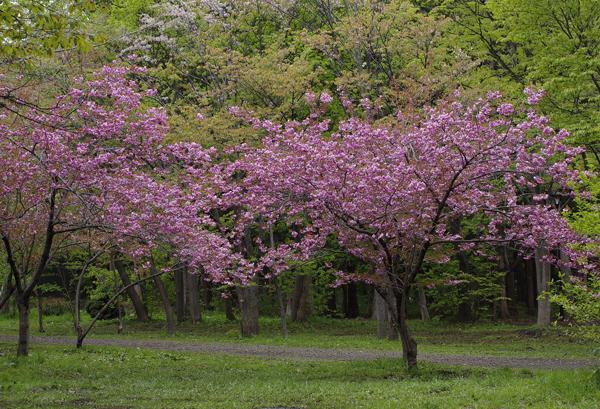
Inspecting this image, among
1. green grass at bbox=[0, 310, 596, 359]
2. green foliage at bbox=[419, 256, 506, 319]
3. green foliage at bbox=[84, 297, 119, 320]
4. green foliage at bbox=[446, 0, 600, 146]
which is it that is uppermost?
green foliage at bbox=[446, 0, 600, 146]

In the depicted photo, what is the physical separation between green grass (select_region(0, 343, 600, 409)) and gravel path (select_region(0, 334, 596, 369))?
1704mm

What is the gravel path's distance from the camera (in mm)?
12188

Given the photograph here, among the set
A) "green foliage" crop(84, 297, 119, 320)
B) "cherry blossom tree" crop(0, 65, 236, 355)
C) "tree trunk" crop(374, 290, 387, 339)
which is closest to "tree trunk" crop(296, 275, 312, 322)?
"tree trunk" crop(374, 290, 387, 339)

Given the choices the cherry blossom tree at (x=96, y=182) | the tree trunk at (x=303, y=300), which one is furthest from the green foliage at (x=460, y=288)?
the cherry blossom tree at (x=96, y=182)

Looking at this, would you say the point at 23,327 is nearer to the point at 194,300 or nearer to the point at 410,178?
the point at 410,178

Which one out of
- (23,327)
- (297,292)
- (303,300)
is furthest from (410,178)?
(303,300)

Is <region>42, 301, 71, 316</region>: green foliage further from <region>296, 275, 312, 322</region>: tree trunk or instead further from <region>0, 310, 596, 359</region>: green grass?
<region>296, 275, 312, 322</region>: tree trunk

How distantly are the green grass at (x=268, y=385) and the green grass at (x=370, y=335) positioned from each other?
4975 millimetres

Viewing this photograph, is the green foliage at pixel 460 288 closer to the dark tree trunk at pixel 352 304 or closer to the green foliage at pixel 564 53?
the dark tree trunk at pixel 352 304

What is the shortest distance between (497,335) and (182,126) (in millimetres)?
13437

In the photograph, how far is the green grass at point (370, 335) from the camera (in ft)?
51.4

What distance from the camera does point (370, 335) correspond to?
21.4 m

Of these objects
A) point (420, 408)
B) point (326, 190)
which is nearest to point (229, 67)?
point (326, 190)

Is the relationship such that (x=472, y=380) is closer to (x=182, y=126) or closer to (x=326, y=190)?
(x=326, y=190)
